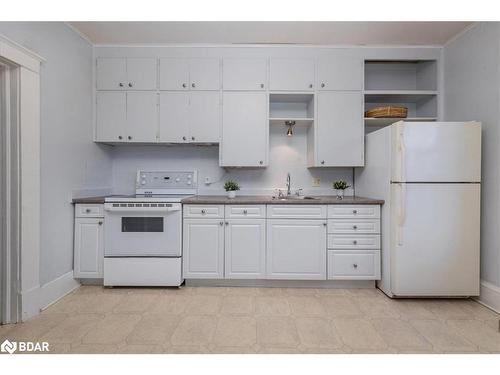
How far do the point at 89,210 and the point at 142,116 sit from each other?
3.75 ft

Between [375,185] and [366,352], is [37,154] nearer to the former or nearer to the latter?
[366,352]

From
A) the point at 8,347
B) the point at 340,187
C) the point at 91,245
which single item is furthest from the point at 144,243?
the point at 340,187

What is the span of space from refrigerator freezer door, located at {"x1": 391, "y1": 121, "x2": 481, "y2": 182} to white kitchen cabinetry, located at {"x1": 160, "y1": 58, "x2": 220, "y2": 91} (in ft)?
6.42

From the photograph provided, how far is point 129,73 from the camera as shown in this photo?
3.10m

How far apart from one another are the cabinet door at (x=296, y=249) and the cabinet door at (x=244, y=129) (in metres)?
0.81

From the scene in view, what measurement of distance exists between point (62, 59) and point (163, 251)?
202 cm

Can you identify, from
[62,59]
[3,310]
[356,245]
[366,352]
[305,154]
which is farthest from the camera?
[305,154]

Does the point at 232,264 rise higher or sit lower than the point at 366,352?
higher

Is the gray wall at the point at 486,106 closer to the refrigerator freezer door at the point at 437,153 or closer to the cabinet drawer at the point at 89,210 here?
the refrigerator freezer door at the point at 437,153

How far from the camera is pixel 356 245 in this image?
2.76 metres

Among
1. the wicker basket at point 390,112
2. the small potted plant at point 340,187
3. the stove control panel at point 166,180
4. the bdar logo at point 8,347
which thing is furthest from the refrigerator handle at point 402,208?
the bdar logo at point 8,347

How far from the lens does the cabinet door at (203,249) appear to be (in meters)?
2.79

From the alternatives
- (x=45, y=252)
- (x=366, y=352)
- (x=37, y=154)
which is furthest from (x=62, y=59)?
(x=366, y=352)

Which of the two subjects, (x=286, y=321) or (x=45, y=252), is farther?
(x=45, y=252)
